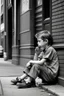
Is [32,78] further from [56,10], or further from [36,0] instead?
[36,0]

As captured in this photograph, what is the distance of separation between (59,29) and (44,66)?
111cm

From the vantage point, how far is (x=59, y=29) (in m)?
7.47

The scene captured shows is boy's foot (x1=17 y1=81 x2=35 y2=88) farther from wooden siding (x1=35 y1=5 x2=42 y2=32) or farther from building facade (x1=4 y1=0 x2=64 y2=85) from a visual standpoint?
wooden siding (x1=35 y1=5 x2=42 y2=32)

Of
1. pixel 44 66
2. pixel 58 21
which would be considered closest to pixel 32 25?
pixel 58 21

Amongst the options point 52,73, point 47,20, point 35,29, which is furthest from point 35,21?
point 52,73

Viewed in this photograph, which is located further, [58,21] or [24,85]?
[58,21]

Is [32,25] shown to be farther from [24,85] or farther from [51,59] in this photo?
[24,85]

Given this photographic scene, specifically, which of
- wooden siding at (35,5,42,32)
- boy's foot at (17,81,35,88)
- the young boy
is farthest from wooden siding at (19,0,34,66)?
boy's foot at (17,81,35,88)

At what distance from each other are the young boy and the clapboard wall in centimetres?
16

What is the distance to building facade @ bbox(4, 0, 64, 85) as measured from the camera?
24.3 feet

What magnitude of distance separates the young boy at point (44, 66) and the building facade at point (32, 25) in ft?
0.61

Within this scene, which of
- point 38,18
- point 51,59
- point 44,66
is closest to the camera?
point 44,66

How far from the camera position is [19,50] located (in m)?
15.3

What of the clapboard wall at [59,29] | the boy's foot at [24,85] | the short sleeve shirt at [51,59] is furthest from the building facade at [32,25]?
the boy's foot at [24,85]
